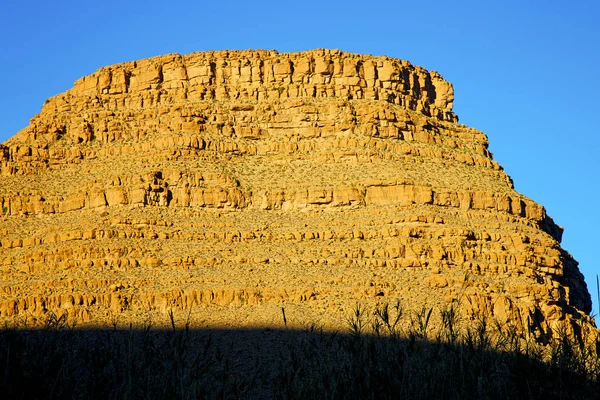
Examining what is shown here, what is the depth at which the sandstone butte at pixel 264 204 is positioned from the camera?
6906cm

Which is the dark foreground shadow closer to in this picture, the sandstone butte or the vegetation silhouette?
the vegetation silhouette

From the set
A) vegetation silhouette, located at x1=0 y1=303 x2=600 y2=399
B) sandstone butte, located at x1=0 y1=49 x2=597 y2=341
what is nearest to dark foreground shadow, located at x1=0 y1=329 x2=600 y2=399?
vegetation silhouette, located at x1=0 y1=303 x2=600 y2=399

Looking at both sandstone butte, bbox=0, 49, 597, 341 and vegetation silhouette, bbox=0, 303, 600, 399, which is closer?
vegetation silhouette, bbox=0, 303, 600, 399

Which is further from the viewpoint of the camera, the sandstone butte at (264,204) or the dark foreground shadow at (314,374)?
the sandstone butte at (264,204)

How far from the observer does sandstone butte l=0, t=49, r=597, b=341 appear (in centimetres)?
6906

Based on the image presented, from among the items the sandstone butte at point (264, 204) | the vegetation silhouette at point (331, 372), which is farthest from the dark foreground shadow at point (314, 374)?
the sandstone butte at point (264, 204)

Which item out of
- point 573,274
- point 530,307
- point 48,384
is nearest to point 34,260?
point 530,307

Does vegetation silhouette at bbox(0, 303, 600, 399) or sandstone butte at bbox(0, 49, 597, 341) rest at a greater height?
sandstone butte at bbox(0, 49, 597, 341)

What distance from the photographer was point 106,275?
235ft

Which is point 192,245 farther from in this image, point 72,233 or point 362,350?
point 362,350

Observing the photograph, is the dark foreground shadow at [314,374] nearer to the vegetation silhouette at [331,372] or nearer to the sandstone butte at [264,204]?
the vegetation silhouette at [331,372]

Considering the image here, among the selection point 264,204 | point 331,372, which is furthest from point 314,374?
point 264,204

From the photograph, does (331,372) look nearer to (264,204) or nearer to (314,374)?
(314,374)

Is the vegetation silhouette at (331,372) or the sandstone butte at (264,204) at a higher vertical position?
the sandstone butte at (264,204)
